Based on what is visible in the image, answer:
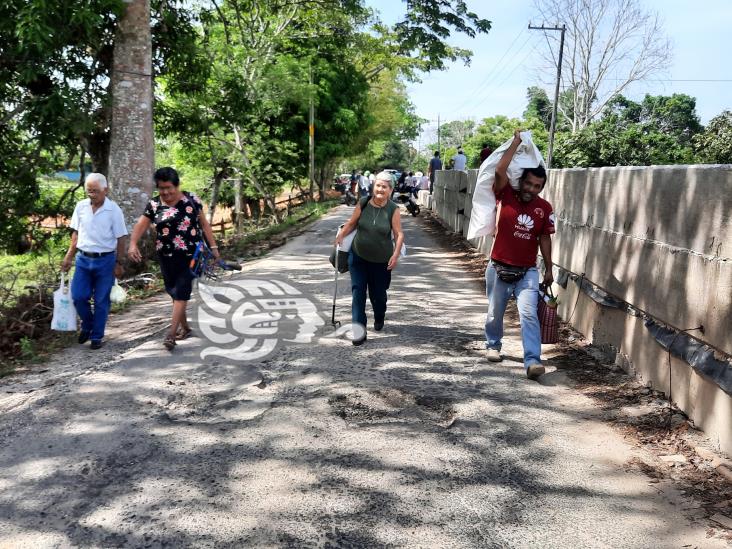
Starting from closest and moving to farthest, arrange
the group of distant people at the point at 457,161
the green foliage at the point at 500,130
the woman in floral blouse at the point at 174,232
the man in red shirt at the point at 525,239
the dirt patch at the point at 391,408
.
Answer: the dirt patch at the point at 391,408
the man in red shirt at the point at 525,239
the woman in floral blouse at the point at 174,232
the group of distant people at the point at 457,161
the green foliage at the point at 500,130

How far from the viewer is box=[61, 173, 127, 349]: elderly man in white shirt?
5.52 meters

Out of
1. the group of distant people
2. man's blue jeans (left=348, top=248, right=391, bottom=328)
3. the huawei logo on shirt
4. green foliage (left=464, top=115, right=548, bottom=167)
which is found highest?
green foliage (left=464, top=115, right=548, bottom=167)

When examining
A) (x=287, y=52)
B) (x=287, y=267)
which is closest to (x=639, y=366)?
(x=287, y=267)

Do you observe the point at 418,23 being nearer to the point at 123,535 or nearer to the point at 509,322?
the point at 509,322

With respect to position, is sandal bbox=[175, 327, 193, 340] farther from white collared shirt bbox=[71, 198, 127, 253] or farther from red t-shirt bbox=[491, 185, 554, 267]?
red t-shirt bbox=[491, 185, 554, 267]

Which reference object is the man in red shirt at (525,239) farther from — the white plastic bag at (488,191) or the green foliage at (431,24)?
the green foliage at (431,24)

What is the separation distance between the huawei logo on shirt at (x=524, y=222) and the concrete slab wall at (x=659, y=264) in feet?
2.86

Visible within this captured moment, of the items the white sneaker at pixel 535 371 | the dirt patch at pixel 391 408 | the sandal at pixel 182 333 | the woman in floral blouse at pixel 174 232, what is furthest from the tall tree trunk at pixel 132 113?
the white sneaker at pixel 535 371

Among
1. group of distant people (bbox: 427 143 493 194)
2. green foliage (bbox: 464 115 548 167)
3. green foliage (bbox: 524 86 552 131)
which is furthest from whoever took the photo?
green foliage (bbox: 524 86 552 131)

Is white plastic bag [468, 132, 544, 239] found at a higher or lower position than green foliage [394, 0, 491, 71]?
lower

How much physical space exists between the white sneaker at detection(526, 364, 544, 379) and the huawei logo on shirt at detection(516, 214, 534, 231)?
1.12 meters

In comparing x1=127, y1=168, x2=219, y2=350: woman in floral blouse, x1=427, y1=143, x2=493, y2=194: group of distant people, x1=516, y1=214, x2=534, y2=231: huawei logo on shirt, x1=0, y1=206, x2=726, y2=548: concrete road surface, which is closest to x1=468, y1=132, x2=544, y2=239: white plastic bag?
x1=516, y1=214, x2=534, y2=231: huawei logo on shirt

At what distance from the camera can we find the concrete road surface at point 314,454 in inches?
112

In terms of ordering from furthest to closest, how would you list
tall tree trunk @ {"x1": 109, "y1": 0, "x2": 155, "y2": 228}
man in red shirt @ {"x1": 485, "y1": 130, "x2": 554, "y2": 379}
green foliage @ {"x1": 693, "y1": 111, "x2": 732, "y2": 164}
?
green foliage @ {"x1": 693, "y1": 111, "x2": 732, "y2": 164}
tall tree trunk @ {"x1": 109, "y1": 0, "x2": 155, "y2": 228}
man in red shirt @ {"x1": 485, "y1": 130, "x2": 554, "y2": 379}
